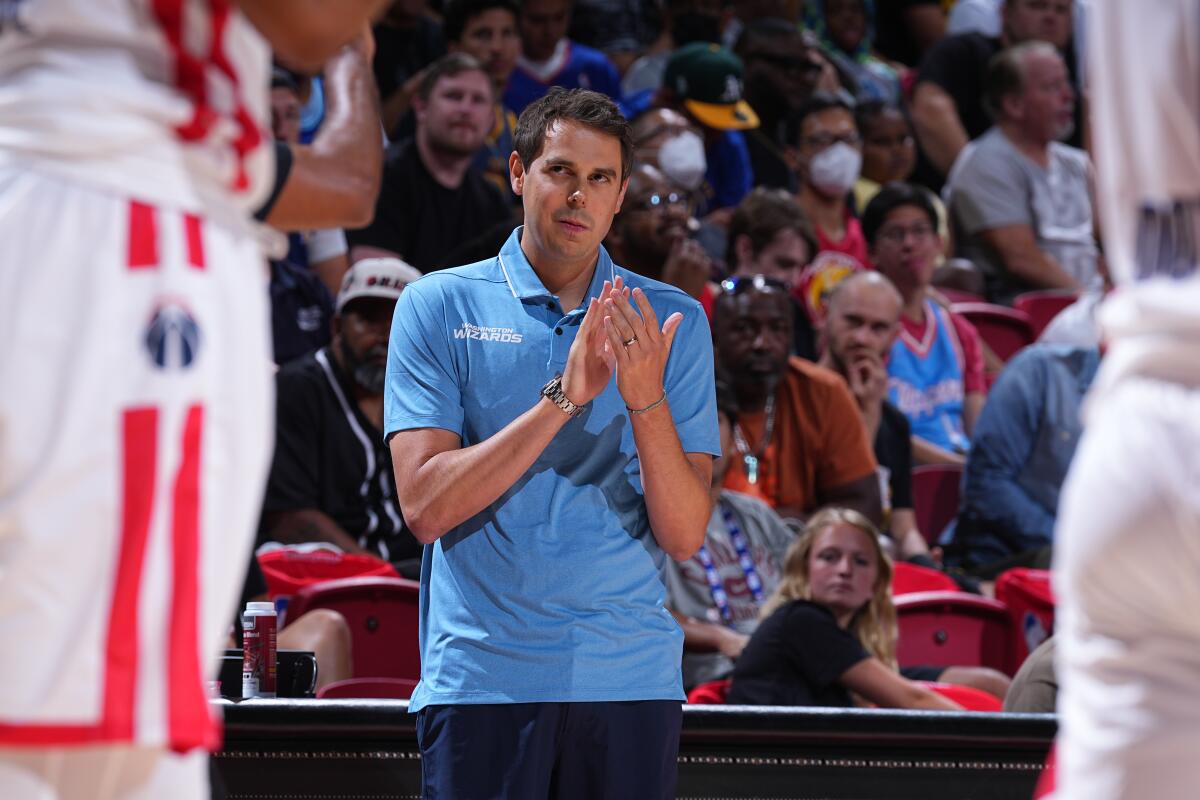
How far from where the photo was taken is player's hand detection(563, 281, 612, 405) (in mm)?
3074

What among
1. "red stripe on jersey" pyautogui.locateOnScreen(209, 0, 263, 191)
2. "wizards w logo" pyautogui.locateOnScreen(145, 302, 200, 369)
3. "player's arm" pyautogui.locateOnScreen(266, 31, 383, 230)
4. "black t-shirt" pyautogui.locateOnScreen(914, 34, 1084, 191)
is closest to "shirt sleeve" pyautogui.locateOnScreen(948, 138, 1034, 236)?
"black t-shirt" pyautogui.locateOnScreen(914, 34, 1084, 191)

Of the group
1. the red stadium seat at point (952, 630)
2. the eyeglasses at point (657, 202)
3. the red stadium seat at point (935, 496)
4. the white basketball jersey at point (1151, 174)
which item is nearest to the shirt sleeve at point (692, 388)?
the white basketball jersey at point (1151, 174)

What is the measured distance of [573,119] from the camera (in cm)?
344

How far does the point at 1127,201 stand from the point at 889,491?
5.60m

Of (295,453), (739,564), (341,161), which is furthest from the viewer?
(295,453)

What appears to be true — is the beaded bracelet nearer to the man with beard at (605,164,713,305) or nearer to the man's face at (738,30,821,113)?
the man with beard at (605,164,713,305)

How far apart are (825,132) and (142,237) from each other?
8.06 metres

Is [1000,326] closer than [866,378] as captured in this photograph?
No

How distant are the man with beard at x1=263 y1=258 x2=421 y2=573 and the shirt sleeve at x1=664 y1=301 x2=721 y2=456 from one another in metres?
2.96

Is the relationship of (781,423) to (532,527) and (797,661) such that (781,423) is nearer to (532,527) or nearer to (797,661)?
(797,661)

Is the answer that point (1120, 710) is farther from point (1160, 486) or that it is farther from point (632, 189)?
point (632, 189)

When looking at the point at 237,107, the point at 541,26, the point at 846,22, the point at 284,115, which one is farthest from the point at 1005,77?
the point at 237,107

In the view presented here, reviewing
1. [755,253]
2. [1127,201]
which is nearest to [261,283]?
[1127,201]

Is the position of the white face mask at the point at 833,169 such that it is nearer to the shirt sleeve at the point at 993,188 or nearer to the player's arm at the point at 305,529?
the shirt sleeve at the point at 993,188
